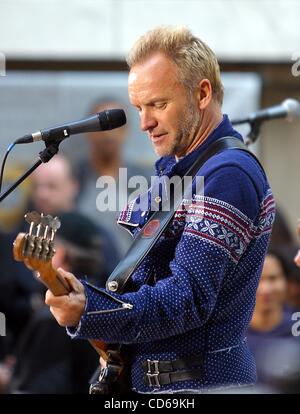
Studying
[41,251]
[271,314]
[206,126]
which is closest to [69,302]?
[41,251]

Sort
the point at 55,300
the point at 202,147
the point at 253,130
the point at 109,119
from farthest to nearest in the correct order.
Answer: the point at 253,130 → the point at 109,119 → the point at 202,147 → the point at 55,300

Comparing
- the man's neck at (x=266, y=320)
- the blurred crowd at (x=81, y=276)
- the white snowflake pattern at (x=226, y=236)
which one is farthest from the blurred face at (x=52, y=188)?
the white snowflake pattern at (x=226, y=236)

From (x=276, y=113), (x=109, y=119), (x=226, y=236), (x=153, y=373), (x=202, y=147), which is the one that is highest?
(x=276, y=113)

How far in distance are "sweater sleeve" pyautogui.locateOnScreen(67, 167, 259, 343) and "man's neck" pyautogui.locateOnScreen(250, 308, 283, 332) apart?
2.41m

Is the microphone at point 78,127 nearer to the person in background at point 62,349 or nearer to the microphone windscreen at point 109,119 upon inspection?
the microphone windscreen at point 109,119

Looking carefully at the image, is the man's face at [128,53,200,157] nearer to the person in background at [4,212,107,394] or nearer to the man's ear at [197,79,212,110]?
the man's ear at [197,79,212,110]

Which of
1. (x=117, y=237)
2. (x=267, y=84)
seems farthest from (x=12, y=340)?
(x=267, y=84)

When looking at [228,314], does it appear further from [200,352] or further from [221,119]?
[221,119]

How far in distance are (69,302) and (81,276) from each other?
9.25 feet

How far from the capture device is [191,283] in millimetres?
2943

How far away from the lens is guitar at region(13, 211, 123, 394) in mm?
2699

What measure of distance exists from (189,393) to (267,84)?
5.03m

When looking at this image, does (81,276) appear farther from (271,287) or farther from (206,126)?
(206,126)

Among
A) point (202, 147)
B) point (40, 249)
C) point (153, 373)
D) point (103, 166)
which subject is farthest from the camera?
point (103, 166)
